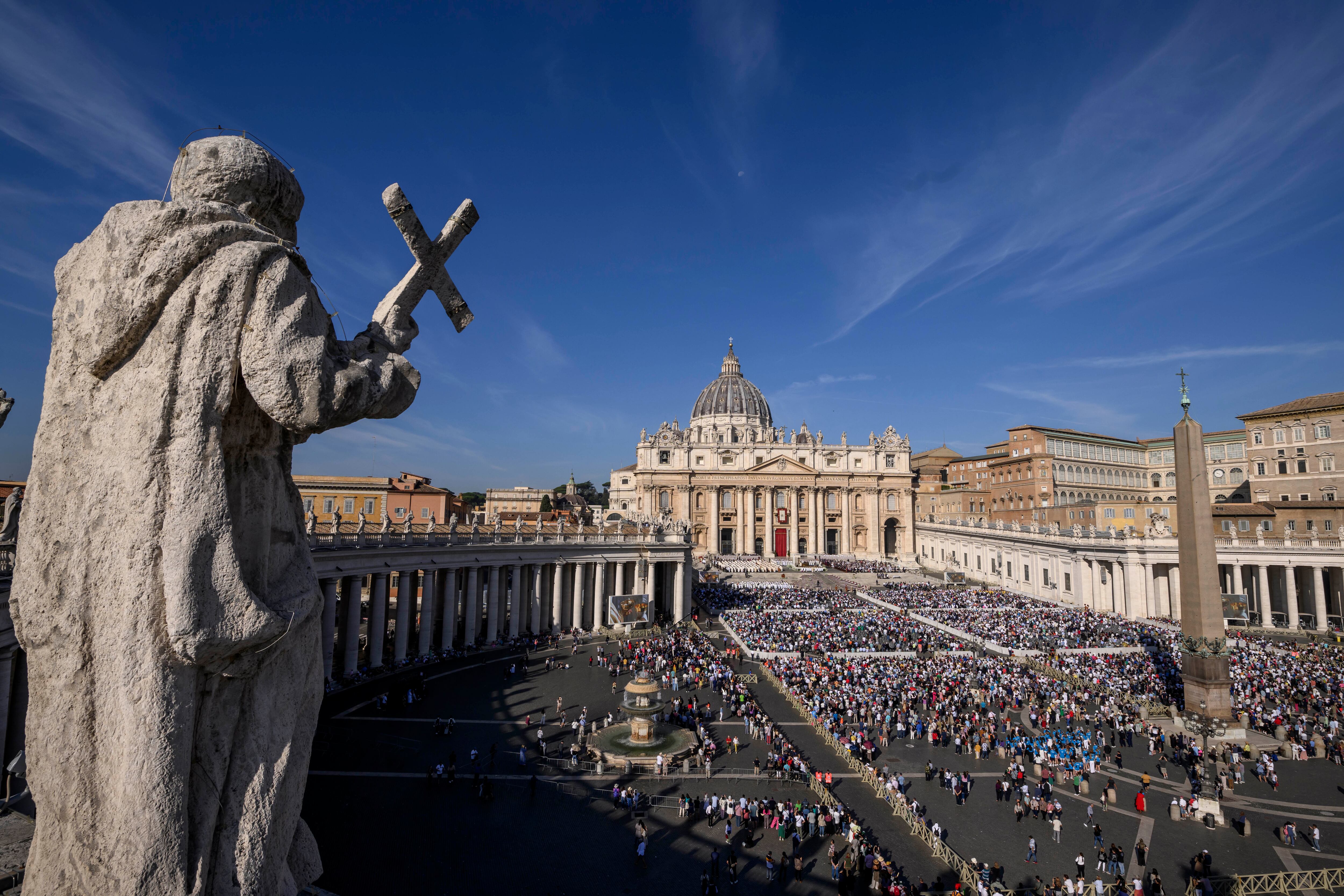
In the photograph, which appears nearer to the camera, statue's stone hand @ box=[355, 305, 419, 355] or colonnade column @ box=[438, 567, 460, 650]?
statue's stone hand @ box=[355, 305, 419, 355]

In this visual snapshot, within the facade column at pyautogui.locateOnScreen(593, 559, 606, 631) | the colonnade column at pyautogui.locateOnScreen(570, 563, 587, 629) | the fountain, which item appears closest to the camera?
the fountain

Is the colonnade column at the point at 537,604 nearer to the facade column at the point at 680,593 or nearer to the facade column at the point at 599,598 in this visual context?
the facade column at the point at 599,598

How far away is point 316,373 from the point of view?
124 inches

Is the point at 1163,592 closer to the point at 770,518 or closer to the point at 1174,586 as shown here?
the point at 1174,586

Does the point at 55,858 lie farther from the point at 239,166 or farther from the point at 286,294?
the point at 239,166

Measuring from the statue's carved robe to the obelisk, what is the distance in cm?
2612

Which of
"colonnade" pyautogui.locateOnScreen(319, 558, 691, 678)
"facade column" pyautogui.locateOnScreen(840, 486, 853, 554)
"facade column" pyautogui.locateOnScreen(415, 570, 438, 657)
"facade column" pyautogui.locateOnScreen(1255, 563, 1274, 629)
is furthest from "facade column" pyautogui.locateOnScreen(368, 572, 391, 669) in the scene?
"facade column" pyautogui.locateOnScreen(840, 486, 853, 554)

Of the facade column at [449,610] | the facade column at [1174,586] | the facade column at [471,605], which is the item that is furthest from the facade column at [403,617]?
the facade column at [1174,586]

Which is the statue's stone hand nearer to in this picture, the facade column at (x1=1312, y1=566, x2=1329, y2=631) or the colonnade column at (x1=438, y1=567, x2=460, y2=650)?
the colonnade column at (x1=438, y1=567, x2=460, y2=650)

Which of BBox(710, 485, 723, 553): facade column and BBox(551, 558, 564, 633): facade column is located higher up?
BBox(710, 485, 723, 553): facade column

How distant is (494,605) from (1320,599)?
46.6 meters

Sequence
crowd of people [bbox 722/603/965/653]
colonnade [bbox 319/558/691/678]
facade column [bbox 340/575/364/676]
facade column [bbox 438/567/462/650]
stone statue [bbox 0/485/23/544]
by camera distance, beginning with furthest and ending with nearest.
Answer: crowd of people [bbox 722/603/965/653]
facade column [bbox 438/567/462/650]
colonnade [bbox 319/558/691/678]
facade column [bbox 340/575/364/676]
stone statue [bbox 0/485/23/544]

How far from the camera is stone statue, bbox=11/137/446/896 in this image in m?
2.94

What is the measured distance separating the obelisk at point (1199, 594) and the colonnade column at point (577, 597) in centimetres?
2639
